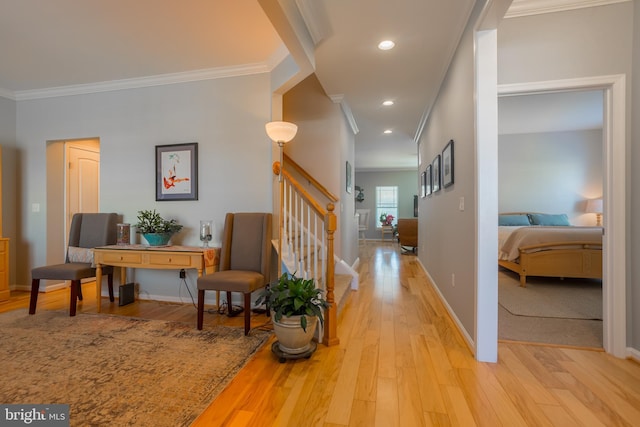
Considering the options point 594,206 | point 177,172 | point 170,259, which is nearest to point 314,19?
point 177,172

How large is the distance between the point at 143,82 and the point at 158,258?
2.10 m

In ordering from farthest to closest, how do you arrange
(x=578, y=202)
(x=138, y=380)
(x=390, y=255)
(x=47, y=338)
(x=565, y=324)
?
(x=390, y=255), (x=578, y=202), (x=565, y=324), (x=47, y=338), (x=138, y=380)

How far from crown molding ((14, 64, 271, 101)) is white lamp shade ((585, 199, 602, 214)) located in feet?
21.4

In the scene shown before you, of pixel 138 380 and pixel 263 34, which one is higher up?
pixel 263 34

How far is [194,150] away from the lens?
3.20 m

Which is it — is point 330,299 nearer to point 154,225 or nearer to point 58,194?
point 154,225

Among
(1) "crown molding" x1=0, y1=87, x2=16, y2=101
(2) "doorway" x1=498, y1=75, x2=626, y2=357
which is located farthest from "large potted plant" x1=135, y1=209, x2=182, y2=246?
(2) "doorway" x1=498, y1=75, x2=626, y2=357

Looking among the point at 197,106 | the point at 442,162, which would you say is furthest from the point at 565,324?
the point at 197,106

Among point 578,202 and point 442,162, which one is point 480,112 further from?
point 578,202

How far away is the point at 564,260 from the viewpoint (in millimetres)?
3623

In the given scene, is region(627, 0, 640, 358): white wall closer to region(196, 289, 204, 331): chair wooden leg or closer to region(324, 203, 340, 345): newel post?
region(324, 203, 340, 345): newel post

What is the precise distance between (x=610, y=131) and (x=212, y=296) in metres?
→ 3.75

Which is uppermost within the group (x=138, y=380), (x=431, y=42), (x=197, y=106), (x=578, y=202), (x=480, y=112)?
(x=431, y=42)

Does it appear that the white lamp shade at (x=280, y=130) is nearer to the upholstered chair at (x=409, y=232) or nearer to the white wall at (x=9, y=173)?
the white wall at (x=9, y=173)
